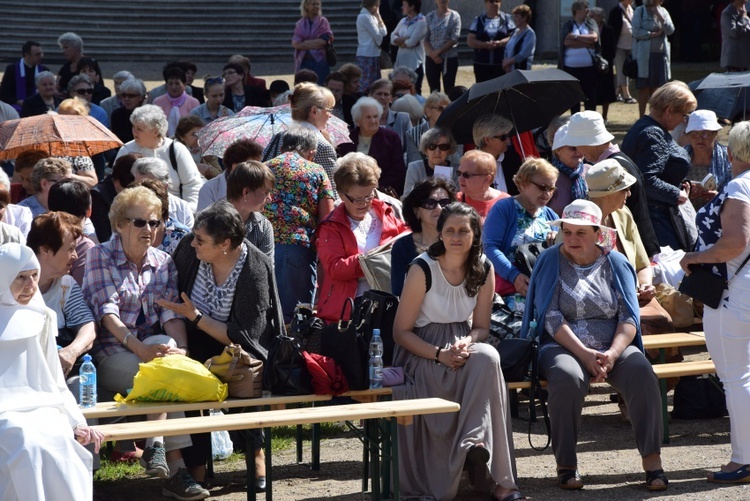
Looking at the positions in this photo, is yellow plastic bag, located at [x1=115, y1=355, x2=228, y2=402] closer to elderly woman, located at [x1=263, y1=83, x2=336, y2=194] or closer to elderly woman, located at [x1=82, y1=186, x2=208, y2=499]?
elderly woman, located at [x1=82, y1=186, x2=208, y2=499]

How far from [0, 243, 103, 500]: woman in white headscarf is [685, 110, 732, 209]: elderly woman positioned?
540 cm

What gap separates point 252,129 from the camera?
9938 millimetres

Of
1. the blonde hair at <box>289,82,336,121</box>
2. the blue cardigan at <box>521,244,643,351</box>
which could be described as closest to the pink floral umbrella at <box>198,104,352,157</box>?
the blonde hair at <box>289,82,336,121</box>

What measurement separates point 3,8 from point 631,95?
13.3 m

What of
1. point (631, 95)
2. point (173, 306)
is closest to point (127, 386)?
point (173, 306)

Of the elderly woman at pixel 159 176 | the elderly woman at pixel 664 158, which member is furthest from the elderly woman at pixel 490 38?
the elderly woman at pixel 159 176

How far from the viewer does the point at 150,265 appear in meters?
6.88

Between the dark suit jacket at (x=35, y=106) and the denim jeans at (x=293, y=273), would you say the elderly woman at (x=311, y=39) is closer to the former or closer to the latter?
the dark suit jacket at (x=35, y=106)

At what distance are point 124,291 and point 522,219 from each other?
2572mm

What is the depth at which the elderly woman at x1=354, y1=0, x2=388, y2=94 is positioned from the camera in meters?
17.4

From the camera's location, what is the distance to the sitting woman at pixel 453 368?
6340 millimetres

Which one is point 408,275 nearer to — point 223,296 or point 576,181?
point 223,296

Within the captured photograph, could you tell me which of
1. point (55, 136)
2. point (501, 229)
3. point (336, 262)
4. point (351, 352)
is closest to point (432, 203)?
point (501, 229)

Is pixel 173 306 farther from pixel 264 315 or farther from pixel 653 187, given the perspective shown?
pixel 653 187
